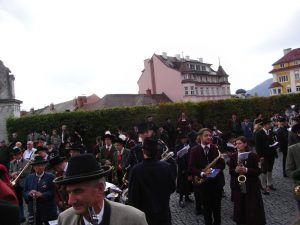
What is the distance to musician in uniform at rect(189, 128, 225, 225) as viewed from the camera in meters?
7.20

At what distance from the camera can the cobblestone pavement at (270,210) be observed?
7898mm

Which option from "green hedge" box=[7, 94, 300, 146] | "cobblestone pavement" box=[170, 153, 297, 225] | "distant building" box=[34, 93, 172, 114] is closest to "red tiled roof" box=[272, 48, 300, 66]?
"distant building" box=[34, 93, 172, 114]

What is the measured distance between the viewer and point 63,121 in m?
22.2

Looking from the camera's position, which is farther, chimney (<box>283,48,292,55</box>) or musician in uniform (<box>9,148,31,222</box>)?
chimney (<box>283,48,292,55</box>)

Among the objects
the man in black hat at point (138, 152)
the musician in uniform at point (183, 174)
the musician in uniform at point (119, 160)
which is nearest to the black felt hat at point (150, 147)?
the man in black hat at point (138, 152)

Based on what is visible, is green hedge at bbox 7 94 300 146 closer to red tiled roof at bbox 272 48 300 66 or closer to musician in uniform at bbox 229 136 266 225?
musician in uniform at bbox 229 136 266 225

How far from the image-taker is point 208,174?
7.16m

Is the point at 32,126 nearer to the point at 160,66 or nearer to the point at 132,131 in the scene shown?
the point at 132,131

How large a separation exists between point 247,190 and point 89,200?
204 inches

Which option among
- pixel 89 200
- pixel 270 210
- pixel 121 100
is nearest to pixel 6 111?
pixel 270 210

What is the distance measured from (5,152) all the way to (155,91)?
47.2 m

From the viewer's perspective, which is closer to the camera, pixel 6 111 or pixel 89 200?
pixel 89 200

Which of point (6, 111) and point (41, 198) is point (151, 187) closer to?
point (41, 198)

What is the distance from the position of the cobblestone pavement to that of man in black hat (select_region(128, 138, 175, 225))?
2.87 m
